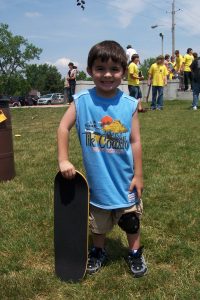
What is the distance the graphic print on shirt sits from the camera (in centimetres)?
307

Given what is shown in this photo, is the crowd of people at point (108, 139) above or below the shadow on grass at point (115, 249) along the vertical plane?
above

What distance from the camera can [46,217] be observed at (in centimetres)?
436

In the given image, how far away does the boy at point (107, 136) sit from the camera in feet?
10.0

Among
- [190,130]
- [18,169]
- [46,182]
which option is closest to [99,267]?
[46,182]

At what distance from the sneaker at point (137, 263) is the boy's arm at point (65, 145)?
81 centimetres

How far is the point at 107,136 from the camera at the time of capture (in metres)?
3.09

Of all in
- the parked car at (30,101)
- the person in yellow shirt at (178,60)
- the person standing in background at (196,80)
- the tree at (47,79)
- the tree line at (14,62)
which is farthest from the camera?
the tree at (47,79)

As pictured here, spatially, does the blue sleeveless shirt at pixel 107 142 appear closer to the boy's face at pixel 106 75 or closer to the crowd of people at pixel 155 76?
the boy's face at pixel 106 75

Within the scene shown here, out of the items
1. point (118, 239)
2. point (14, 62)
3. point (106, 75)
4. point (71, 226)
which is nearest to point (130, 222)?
point (71, 226)

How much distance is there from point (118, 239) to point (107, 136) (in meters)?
1.17

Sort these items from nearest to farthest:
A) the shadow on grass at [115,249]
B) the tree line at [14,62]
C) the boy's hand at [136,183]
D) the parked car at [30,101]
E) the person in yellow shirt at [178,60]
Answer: the boy's hand at [136,183], the shadow on grass at [115,249], the person in yellow shirt at [178,60], the parked car at [30,101], the tree line at [14,62]

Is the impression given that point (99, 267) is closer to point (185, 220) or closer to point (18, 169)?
point (185, 220)

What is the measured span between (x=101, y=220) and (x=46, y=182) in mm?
2564

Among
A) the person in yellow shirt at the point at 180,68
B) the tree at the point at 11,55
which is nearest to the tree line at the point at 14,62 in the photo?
the tree at the point at 11,55
